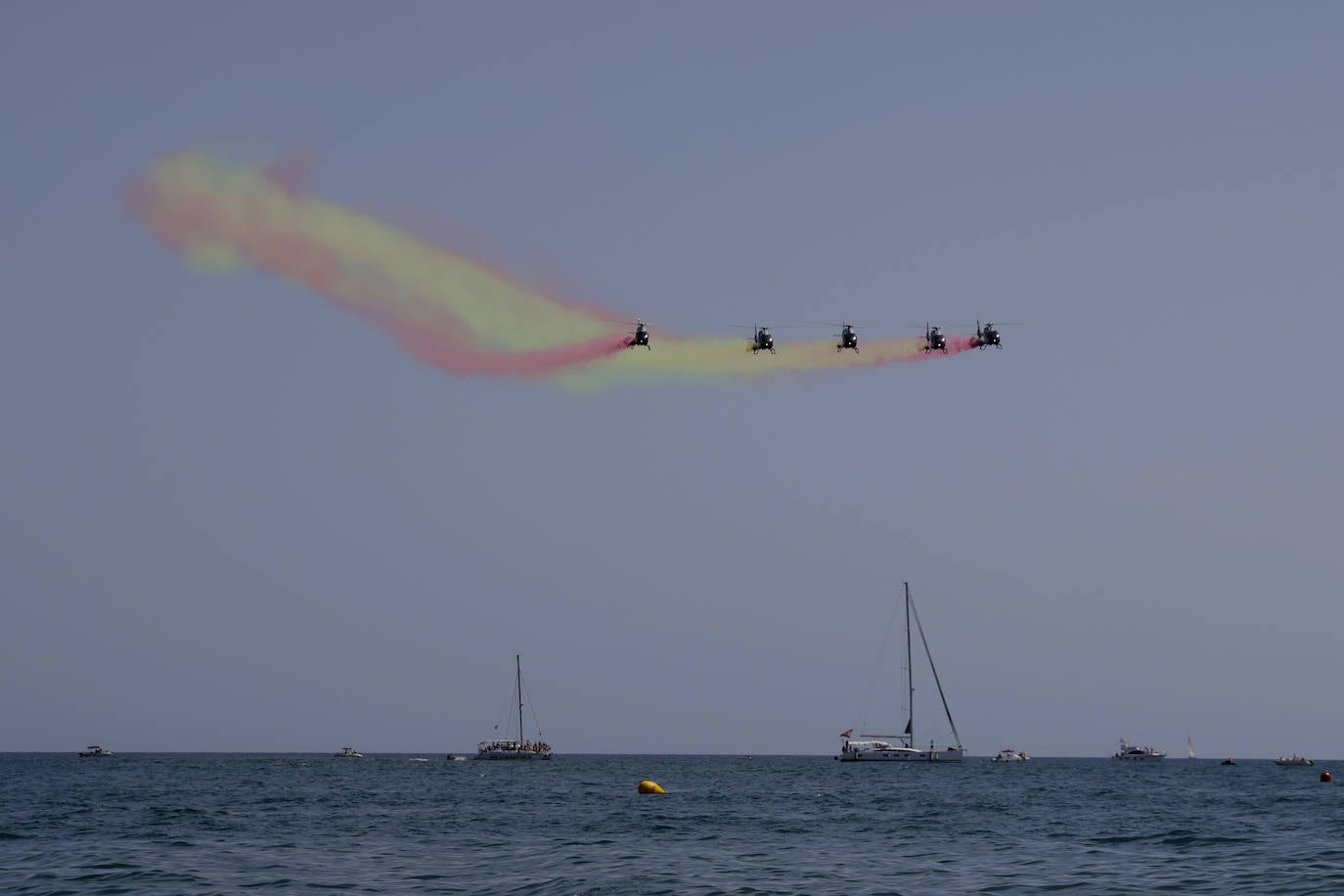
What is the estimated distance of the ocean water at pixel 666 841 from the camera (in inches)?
2463

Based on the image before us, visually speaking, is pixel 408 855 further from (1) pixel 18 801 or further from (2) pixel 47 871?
(1) pixel 18 801

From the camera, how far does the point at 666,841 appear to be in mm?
81750

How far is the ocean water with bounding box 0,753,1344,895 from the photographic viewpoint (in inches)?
2463

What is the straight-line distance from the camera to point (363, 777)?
188375mm

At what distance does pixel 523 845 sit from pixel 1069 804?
2432 inches

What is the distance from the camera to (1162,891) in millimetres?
59469

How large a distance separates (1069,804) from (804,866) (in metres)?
62.7

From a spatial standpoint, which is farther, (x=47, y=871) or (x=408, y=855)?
(x=408, y=855)

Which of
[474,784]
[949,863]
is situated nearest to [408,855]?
[949,863]

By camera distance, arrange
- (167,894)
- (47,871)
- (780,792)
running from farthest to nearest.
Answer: (780,792), (47,871), (167,894)

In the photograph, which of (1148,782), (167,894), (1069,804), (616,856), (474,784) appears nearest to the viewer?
(167,894)

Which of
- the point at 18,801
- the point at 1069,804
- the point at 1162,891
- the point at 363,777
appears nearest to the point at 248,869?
the point at 1162,891

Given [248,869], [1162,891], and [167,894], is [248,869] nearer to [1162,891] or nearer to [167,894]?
[167,894]

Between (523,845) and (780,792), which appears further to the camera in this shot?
(780,792)
